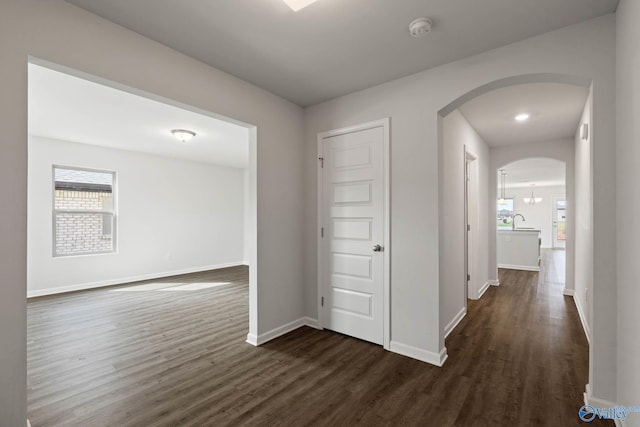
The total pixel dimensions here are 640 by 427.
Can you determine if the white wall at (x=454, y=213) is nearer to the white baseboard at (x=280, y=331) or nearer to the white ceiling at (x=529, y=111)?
the white ceiling at (x=529, y=111)

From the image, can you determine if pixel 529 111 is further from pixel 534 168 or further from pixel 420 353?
pixel 534 168

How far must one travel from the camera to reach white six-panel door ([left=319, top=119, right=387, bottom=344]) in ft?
9.49

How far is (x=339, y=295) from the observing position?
3.19 metres

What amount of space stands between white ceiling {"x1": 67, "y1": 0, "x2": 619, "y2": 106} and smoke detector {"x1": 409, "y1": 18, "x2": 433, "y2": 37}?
3 cm

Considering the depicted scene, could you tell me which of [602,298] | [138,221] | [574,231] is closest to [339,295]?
[602,298]

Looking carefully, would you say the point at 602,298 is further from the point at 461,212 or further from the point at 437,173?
the point at 461,212

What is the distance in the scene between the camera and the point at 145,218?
6.12 metres

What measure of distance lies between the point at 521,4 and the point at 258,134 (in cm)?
227

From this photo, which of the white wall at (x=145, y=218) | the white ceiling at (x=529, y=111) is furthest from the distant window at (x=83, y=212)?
the white ceiling at (x=529, y=111)

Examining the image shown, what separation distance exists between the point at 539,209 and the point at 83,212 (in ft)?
50.4

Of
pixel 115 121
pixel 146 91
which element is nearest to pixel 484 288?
pixel 146 91

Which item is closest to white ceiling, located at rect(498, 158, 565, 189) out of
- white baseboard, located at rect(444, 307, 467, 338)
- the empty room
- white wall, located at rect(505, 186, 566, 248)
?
the empty room

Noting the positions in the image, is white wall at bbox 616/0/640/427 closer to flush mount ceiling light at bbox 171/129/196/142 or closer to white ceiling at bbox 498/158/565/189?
flush mount ceiling light at bbox 171/129/196/142

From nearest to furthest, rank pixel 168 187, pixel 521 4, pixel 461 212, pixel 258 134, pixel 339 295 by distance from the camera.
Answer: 1. pixel 521 4
2. pixel 258 134
3. pixel 339 295
4. pixel 461 212
5. pixel 168 187
